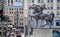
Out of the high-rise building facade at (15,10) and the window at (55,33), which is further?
the high-rise building facade at (15,10)

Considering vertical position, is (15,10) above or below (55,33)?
above

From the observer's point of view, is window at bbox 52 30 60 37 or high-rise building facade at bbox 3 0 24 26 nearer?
window at bbox 52 30 60 37

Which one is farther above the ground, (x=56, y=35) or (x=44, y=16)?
(x=44, y=16)

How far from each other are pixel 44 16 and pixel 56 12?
2171cm

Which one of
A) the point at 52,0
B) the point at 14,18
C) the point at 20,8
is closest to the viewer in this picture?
the point at 52,0

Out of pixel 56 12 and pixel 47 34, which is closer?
pixel 47 34

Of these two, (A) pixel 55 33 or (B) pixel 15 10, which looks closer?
(A) pixel 55 33

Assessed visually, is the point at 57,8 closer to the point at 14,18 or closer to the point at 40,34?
the point at 14,18

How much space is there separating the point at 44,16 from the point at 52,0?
20493mm

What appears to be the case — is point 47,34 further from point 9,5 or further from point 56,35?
point 9,5

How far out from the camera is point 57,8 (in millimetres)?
48938

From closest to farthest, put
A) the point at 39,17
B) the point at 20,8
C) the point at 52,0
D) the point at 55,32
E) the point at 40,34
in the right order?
the point at 40,34 → the point at 39,17 → the point at 55,32 → the point at 52,0 → the point at 20,8

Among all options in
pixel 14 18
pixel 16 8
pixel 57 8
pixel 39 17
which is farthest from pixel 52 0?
pixel 39 17

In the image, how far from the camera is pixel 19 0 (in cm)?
6638
